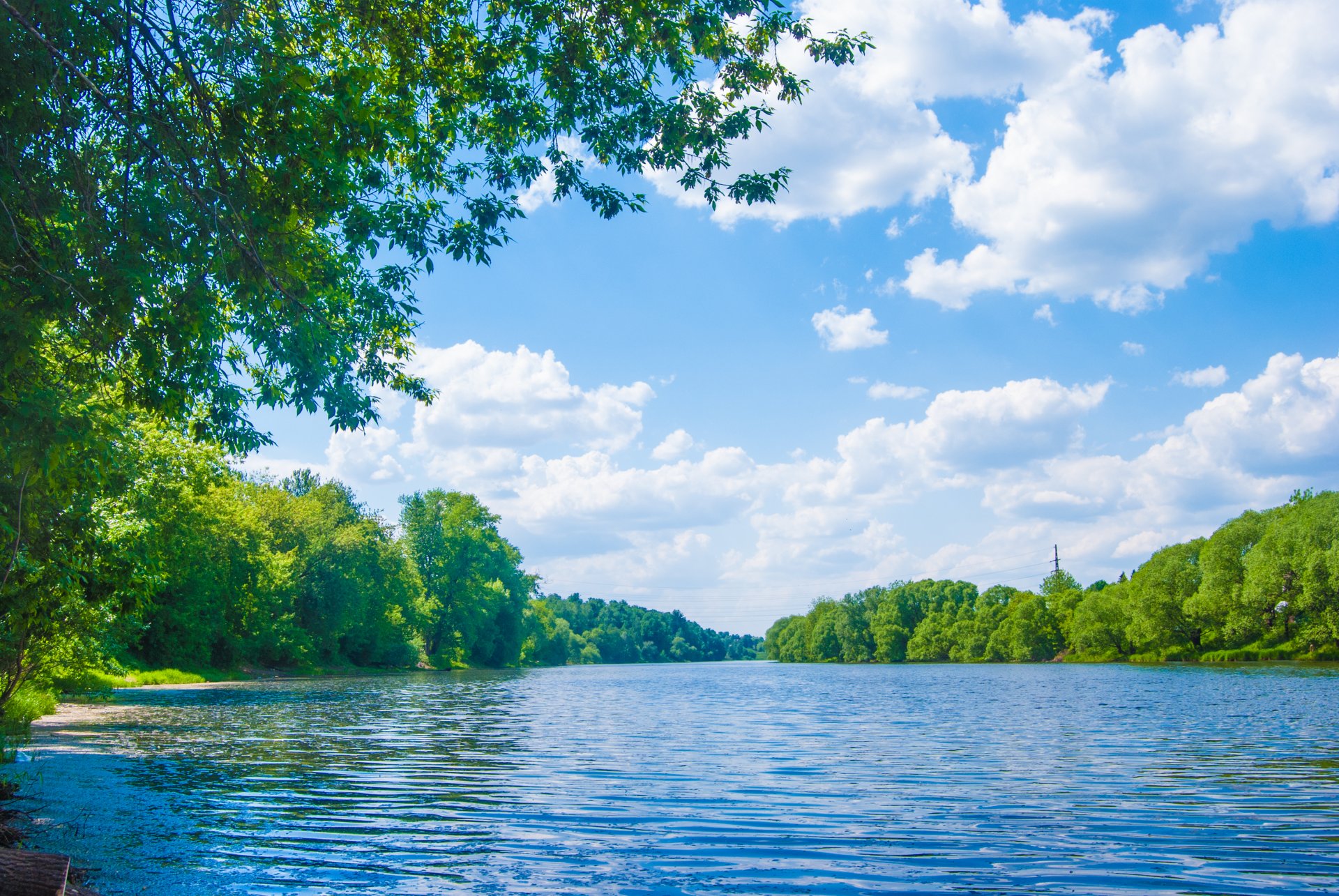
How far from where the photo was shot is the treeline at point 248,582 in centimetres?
1547

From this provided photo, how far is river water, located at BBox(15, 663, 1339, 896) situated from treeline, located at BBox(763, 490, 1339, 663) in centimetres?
5704

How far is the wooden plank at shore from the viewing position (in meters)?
6.09

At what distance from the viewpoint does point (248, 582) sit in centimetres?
6009

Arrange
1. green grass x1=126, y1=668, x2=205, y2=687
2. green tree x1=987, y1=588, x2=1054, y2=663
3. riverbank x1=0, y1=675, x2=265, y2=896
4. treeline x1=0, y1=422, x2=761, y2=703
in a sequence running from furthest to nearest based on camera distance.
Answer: green tree x1=987, y1=588, x2=1054, y2=663
green grass x1=126, y1=668, x2=205, y2=687
treeline x1=0, y1=422, x2=761, y2=703
riverbank x1=0, y1=675, x2=265, y2=896

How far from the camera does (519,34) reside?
37.1 ft

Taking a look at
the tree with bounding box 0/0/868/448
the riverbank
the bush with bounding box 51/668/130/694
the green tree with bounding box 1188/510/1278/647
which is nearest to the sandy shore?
the riverbank

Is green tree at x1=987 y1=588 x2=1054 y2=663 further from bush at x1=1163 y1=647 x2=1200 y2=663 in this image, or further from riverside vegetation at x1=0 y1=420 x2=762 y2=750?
riverside vegetation at x1=0 y1=420 x2=762 y2=750

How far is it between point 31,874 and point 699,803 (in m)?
9.35

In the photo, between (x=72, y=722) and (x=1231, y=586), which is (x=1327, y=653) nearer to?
(x=1231, y=586)

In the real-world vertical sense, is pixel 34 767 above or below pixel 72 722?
above

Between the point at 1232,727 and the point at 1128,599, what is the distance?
8540cm

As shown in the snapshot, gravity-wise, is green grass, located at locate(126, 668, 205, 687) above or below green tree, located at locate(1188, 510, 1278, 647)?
below

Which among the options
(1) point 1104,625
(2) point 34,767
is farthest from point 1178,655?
(2) point 34,767

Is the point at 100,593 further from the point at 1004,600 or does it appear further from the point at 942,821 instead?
the point at 1004,600
